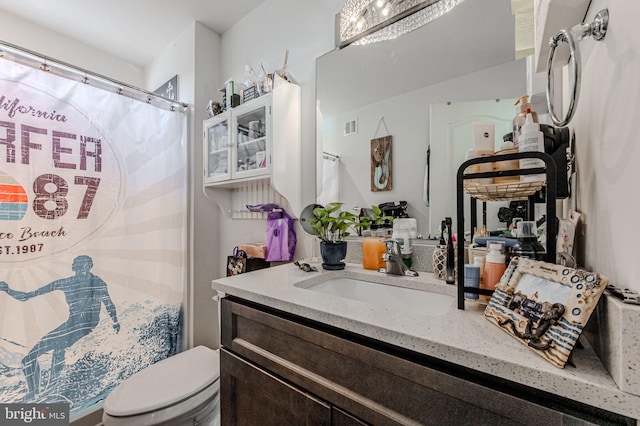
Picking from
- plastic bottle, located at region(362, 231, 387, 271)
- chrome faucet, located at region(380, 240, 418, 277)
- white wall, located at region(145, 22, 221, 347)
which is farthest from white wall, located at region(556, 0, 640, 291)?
white wall, located at region(145, 22, 221, 347)

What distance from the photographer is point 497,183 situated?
2.20 feet

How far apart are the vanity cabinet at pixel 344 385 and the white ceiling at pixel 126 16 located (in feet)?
6.22

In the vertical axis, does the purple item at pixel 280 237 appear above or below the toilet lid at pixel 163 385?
above

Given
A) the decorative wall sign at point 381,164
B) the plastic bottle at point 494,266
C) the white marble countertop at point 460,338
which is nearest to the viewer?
the white marble countertop at point 460,338

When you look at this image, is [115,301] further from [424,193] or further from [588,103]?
[588,103]

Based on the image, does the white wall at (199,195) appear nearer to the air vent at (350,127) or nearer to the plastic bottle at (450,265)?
the air vent at (350,127)

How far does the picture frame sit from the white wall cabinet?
104 cm

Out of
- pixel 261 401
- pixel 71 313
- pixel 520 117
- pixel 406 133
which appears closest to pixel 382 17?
pixel 406 133

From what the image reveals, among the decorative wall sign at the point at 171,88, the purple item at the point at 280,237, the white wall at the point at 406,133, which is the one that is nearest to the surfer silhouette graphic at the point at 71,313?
the purple item at the point at 280,237

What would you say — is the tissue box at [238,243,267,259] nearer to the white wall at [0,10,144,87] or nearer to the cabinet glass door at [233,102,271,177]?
the cabinet glass door at [233,102,271,177]

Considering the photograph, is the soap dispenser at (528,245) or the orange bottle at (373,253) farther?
the orange bottle at (373,253)

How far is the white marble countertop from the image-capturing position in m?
0.37

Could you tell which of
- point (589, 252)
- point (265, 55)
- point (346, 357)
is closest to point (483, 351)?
point (346, 357)

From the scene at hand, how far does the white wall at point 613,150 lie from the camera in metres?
0.40
